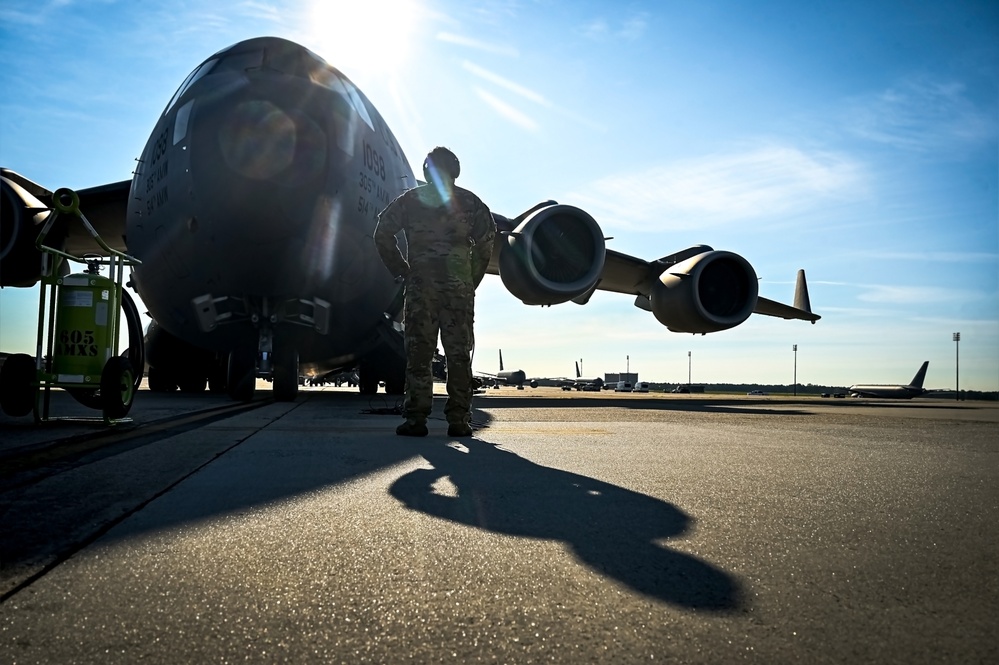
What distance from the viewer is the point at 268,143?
269 inches

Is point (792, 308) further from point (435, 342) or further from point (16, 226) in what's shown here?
point (16, 226)

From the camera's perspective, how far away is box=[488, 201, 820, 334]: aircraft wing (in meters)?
9.78

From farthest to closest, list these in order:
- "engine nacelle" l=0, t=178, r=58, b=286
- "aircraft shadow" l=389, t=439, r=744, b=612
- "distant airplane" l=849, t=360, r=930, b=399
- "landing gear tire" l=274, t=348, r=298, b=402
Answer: "distant airplane" l=849, t=360, r=930, b=399, "engine nacelle" l=0, t=178, r=58, b=286, "landing gear tire" l=274, t=348, r=298, b=402, "aircraft shadow" l=389, t=439, r=744, b=612

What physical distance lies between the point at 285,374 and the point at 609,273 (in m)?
7.48

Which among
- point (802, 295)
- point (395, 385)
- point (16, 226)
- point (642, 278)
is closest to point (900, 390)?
point (802, 295)

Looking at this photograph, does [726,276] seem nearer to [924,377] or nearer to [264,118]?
[264,118]

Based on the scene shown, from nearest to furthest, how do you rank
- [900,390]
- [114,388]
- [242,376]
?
[114,388] → [242,376] → [900,390]

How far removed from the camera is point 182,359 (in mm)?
12766

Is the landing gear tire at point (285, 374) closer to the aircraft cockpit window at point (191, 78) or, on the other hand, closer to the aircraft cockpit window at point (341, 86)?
the aircraft cockpit window at point (341, 86)

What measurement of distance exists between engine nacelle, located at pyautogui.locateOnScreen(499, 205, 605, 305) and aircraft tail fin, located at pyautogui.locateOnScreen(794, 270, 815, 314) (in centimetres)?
911

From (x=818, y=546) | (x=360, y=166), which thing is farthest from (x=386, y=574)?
(x=360, y=166)

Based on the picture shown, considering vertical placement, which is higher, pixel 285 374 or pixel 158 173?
pixel 158 173

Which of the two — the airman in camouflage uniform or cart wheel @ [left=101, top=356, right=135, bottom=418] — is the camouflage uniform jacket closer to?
the airman in camouflage uniform

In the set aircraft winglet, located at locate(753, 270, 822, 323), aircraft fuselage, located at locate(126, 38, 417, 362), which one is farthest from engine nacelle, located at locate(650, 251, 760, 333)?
aircraft fuselage, located at locate(126, 38, 417, 362)
